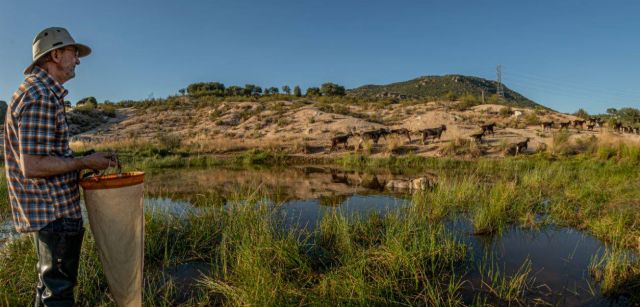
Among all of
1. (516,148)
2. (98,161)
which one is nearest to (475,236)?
(98,161)

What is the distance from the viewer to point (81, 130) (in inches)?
1255

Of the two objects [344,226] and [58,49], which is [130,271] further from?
[344,226]

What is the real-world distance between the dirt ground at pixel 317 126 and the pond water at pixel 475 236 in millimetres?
8129

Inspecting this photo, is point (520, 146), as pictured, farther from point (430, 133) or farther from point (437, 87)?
point (437, 87)

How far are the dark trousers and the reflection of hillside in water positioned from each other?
6.28 meters

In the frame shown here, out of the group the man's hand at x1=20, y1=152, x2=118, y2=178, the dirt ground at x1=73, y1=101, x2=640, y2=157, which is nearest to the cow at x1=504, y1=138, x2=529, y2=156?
the dirt ground at x1=73, y1=101, x2=640, y2=157

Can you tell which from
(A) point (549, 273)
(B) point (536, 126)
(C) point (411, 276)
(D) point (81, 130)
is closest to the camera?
(C) point (411, 276)

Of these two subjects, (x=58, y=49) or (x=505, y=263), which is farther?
(x=505, y=263)

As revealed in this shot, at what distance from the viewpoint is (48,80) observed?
2240mm

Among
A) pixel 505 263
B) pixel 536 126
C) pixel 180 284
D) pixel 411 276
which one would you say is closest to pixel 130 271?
pixel 180 284

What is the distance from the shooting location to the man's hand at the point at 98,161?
2.24m

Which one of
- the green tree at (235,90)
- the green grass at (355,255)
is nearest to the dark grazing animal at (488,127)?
the green grass at (355,255)

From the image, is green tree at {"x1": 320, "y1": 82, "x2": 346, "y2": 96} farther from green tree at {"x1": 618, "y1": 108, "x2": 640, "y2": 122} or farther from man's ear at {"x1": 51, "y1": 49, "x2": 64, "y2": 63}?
man's ear at {"x1": 51, "y1": 49, "x2": 64, "y2": 63}

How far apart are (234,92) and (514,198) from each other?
167 feet
